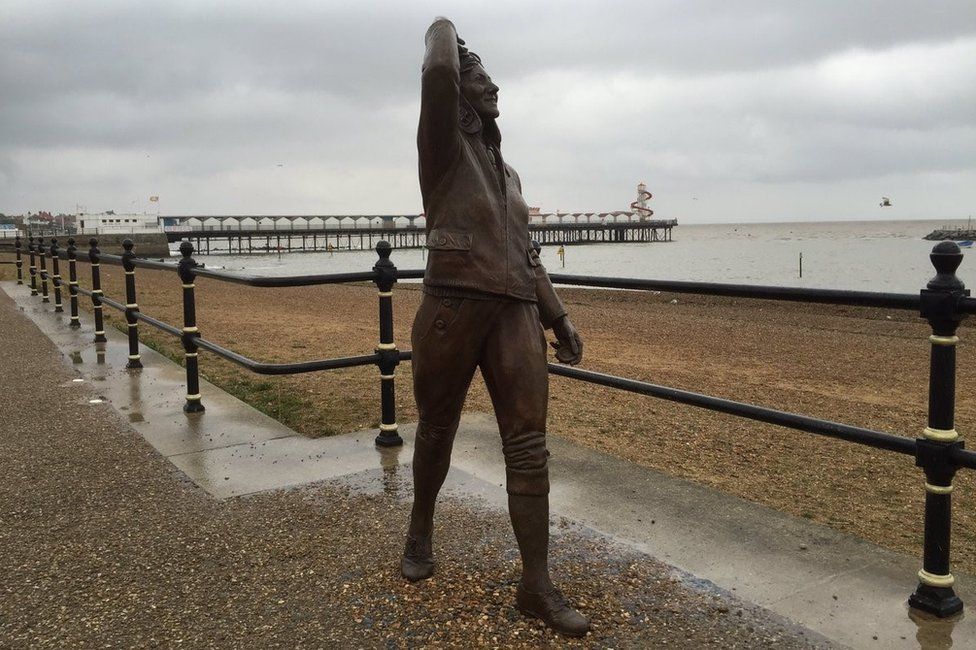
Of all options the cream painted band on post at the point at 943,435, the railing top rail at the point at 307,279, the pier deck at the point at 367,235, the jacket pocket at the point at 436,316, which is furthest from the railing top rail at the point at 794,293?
the pier deck at the point at 367,235

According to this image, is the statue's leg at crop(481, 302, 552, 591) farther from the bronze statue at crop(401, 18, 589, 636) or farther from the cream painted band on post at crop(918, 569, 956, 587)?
the cream painted band on post at crop(918, 569, 956, 587)

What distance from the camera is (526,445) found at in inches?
110

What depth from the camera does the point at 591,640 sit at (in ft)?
8.75

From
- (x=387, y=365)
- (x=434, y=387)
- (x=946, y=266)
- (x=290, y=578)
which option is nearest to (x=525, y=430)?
(x=434, y=387)

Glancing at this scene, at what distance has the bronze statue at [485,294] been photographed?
276 centimetres

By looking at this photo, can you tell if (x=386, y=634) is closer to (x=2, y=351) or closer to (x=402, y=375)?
(x=402, y=375)

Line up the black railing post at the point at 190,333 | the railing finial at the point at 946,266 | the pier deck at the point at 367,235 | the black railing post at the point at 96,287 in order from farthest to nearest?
the pier deck at the point at 367,235
the black railing post at the point at 96,287
the black railing post at the point at 190,333
the railing finial at the point at 946,266

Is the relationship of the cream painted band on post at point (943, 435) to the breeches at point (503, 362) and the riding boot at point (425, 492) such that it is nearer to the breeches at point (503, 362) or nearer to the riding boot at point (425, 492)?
the breeches at point (503, 362)

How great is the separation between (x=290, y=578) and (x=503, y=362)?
1.23 metres

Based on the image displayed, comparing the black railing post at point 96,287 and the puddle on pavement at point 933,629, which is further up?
the black railing post at point 96,287

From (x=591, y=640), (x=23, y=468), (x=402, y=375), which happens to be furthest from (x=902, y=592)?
(x=402, y=375)

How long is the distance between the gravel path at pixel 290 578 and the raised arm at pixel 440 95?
1.60 m

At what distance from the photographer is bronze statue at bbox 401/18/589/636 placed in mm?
2760

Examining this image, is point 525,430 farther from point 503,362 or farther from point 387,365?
point 387,365
